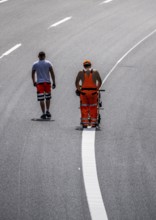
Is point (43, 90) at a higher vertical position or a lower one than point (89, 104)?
higher

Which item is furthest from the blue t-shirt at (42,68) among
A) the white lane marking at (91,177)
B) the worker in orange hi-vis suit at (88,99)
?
the white lane marking at (91,177)

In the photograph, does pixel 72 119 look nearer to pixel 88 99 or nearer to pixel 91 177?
pixel 88 99

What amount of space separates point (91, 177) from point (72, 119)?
459cm

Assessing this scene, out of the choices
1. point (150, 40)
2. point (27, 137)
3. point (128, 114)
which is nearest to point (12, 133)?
point (27, 137)

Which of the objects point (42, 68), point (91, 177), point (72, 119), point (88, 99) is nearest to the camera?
point (91, 177)

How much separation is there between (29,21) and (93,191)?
1992cm

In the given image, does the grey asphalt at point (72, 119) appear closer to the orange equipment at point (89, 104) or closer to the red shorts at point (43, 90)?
the orange equipment at point (89, 104)

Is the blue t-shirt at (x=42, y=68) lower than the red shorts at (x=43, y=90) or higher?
higher

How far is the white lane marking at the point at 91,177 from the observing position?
1069 centimetres

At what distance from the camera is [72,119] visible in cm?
1672

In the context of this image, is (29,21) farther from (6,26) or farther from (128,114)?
(128,114)

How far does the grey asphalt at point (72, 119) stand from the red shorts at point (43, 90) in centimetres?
62

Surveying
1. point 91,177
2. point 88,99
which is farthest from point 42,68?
point 91,177

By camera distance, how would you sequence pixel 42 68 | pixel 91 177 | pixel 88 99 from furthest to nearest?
1. pixel 42 68
2. pixel 88 99
3. pixel 91 177
